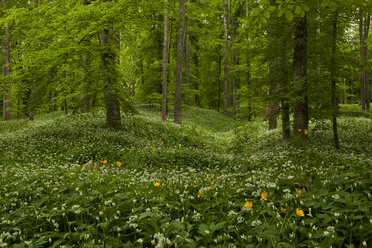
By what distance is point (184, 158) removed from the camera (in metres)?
8.18

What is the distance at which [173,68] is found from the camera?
90.1 ft

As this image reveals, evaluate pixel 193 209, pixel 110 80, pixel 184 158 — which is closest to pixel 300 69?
pixel 184 158

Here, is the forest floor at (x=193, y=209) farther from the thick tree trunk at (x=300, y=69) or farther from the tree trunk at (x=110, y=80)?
the tree trunk at (x=110, y=80)

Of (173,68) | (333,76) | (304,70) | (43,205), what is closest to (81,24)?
(43,205)

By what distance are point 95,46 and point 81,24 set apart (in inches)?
42.9

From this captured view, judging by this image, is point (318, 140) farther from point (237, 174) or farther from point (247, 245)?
point (247, 245)

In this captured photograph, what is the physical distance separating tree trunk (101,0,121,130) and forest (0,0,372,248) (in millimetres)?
72

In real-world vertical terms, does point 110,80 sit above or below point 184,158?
above

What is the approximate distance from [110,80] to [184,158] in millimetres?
5865

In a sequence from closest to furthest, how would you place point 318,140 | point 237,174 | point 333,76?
1. point 237,174
2. point 333,76
3. point 318,140

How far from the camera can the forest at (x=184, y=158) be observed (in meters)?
3.16

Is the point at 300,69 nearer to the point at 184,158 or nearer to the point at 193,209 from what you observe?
the point at 184,158

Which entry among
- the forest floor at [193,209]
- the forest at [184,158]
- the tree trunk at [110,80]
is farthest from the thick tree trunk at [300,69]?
the tree trunk at [110,80]

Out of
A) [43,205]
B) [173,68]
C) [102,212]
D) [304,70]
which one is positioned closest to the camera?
[102,212]
